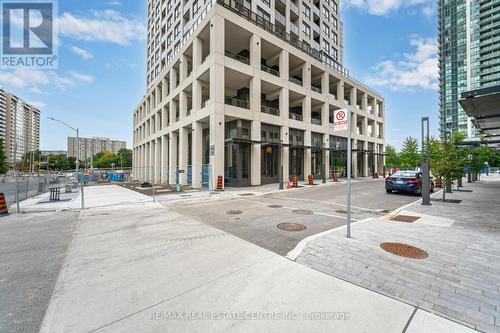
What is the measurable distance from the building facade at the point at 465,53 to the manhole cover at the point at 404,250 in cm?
10950

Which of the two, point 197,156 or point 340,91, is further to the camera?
point 340,91

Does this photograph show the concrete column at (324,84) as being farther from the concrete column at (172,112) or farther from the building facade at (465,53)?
the building facade at (465,53)

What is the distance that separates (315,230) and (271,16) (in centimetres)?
3020

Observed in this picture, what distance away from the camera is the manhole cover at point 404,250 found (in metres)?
4.37

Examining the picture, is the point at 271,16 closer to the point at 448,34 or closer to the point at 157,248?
the point at 157,248

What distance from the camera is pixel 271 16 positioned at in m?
27.4

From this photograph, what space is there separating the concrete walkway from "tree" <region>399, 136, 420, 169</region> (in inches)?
2115

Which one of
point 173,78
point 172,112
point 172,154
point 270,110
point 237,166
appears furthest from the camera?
point 172,154

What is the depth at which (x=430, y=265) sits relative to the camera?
3.91 meters

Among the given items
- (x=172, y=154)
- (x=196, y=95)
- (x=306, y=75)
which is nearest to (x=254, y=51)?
(x=196, y=95)

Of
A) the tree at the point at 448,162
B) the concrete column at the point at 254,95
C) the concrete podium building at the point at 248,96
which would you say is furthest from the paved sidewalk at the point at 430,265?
the concrete column at the point at 254,95

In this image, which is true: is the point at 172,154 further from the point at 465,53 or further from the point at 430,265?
the point at 465,53

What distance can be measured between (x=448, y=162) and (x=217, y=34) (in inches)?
781

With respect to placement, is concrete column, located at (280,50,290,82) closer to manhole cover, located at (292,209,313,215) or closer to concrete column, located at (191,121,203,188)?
concrete column, located at (191,121,203,188)
